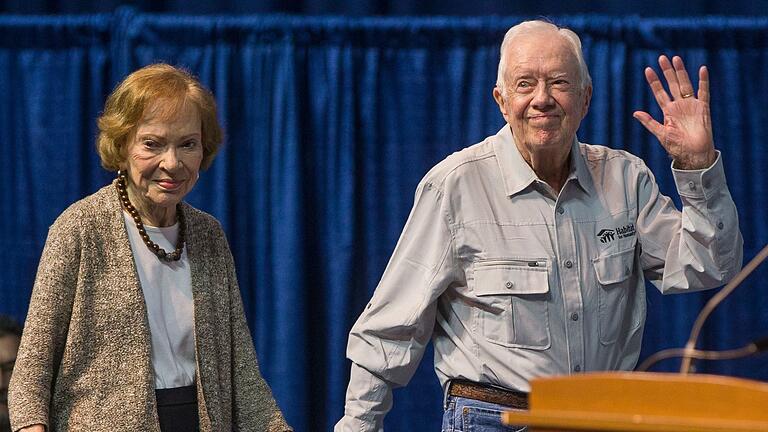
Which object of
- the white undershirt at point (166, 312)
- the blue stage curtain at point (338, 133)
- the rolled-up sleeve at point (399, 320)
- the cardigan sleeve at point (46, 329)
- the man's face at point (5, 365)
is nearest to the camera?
the cardigan sleeve at point (46, 329)

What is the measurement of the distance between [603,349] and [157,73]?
118 centimetres

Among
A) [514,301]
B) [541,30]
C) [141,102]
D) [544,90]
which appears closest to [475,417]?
[514,301]

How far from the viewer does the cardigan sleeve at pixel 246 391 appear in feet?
8.59

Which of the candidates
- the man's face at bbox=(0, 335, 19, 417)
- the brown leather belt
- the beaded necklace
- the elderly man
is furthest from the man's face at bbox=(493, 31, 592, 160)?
the man's face at bbox=(0, 335, 19, 417)

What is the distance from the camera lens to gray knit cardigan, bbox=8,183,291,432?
2.35 metres

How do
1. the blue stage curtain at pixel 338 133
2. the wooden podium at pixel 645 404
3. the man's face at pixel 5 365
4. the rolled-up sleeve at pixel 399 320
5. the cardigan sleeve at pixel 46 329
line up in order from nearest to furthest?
1. the wooden podium at pixel 645 404
2. the cardigan sleeve at pixel 46 329
3. the rolled-up sleeve at pixel 399 320
4. the man's face at pixel 5 365
5. the blue stage curtain at pixel 338 133

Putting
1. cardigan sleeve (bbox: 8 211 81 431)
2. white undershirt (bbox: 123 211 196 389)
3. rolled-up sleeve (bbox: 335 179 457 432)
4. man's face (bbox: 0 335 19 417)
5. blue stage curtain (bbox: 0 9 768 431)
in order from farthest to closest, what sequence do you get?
blue stage curtain (bbox: 0 9 768 431)
man's face (bbox: 0 335 19 417)
rolled-up sleeve (bbox: 335 179 457 432)
white undershirt (bbox: 123 211 196 389)
cardigan sleeve (bbox: 8 211 81 431)

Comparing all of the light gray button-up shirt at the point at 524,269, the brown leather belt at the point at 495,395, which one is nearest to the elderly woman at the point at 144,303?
the light gray button-up shirt at the point at 524,269

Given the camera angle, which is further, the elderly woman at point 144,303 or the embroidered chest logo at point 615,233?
the embroidered chest logo at point 615,233

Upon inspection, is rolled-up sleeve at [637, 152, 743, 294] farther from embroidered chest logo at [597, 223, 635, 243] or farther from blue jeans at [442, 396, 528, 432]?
blue jeans at [442, 396, 528, 432]

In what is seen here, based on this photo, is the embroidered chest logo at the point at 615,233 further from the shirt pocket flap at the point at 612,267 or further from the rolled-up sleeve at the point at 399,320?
the rolled-up sleeve at the point at 399,320

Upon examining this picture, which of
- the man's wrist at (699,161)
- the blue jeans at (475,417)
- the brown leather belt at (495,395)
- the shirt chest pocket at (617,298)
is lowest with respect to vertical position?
the blue jeans at (475,417)

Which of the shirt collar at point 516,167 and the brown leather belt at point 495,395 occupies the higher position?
the shirt collar at point 516,167

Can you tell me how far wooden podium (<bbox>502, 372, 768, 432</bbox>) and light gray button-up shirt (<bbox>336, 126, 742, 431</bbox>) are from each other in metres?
0.97
